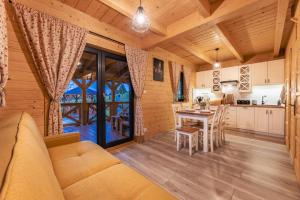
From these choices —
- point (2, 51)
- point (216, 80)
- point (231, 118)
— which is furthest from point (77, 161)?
point (216, 80)

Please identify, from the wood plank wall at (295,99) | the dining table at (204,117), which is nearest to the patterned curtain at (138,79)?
the dining table at (204,117)

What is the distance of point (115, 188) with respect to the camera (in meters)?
0.95

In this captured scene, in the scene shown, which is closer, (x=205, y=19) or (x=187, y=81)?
(x=205, y=19)

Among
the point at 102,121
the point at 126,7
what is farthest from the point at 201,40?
the point at 102,121

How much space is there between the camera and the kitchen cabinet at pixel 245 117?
162 inches

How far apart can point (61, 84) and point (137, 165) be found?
183 centimetres

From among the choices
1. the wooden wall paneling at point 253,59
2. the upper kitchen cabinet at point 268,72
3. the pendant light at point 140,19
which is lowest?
the upper kitchen cabinet at point 268,72

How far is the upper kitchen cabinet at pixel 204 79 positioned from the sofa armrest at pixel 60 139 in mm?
5070

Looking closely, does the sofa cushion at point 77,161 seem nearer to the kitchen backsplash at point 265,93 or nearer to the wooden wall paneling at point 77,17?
the wooden wall paneling at point 77,17

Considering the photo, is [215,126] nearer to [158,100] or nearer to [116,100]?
[158,100]

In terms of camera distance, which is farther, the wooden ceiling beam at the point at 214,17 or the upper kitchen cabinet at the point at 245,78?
the upper kitchen cabinet at the point at 245,78

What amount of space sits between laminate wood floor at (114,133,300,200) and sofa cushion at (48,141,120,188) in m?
0.87

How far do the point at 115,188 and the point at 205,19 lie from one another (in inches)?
107

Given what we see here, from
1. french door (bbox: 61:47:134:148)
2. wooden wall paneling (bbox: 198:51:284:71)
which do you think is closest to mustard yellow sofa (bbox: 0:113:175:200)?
french door (bbox: 61:47:134:148)
